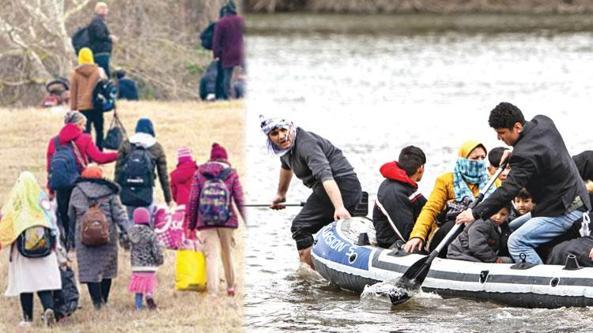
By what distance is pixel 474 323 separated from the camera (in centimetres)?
1005

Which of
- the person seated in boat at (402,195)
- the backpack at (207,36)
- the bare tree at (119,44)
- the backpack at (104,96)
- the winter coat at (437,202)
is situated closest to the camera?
the winter coat at (437,202)

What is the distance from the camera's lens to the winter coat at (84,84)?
15.3 m

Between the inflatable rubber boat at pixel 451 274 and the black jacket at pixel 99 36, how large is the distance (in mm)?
5422

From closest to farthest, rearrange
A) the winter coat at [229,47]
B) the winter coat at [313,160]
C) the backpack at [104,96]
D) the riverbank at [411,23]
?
the winter coat at [313,160], the winter coat at [229,47], the backpack at [104,96], the riverbank at [411,23]

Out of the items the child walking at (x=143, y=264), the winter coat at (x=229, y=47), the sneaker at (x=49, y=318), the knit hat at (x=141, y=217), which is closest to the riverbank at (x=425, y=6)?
the winter coat at (x=229, y=47)

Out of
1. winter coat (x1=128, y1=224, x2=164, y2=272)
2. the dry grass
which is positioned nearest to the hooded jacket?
the dry grass

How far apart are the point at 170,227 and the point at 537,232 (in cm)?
318

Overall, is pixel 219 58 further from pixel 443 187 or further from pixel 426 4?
pixel 426 4

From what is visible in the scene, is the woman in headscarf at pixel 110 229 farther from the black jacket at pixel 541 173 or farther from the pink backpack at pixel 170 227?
the black jacket at pixel 541 173

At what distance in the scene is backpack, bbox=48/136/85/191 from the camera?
12.1 m

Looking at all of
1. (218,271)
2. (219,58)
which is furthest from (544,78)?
(218,271)

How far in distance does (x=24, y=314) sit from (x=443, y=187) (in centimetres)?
290

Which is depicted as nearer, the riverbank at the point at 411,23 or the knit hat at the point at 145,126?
the knit hat at the point at 145,126

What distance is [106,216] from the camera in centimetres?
1156
